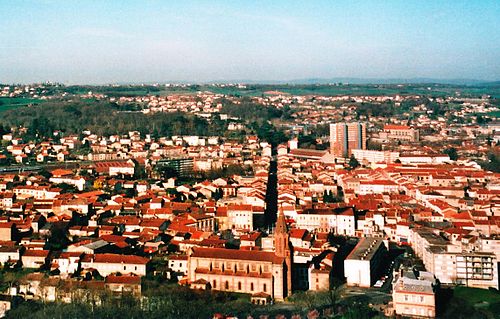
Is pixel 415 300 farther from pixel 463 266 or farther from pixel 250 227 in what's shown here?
pixel 250 227

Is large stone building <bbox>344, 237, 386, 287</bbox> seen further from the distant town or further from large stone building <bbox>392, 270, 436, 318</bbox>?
large stone building <bbox>392, 270, 436, 318</bbox>

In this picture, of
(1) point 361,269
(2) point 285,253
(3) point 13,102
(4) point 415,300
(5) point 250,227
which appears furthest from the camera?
(3) point 13,102

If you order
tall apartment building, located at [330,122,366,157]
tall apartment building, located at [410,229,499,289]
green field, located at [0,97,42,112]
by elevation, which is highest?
green field, located at [0,97,42,112]

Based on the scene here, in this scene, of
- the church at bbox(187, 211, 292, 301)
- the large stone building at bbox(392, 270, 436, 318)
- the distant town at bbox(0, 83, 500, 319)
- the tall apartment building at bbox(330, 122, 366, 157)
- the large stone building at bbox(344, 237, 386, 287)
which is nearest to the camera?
the large stone building at bbox(392, 270, 436, 318)

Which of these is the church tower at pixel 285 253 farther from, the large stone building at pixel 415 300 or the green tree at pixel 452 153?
the green tree at pixel 452 153

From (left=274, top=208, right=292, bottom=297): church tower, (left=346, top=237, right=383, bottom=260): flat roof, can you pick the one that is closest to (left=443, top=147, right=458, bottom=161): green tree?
(left=346, top=237, right=383, bottom=260): flat roof

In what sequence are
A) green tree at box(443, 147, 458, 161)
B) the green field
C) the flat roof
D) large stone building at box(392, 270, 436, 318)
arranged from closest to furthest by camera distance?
large stone building at box(392, 270, 436, 318), the flat roof, green tree at box(443, 147, 458, 161), the green field

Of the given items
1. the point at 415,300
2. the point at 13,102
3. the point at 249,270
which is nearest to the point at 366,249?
the point at 415,300

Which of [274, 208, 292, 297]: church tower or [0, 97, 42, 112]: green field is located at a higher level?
[0, 97, 42, 112]: green field
